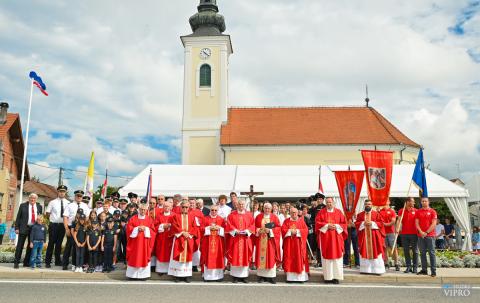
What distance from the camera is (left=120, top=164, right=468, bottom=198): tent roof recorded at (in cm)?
1641

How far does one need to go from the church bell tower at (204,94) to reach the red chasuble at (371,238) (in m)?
18.2

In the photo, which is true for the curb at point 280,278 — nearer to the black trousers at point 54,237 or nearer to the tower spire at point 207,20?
the black trousers at point 54,237

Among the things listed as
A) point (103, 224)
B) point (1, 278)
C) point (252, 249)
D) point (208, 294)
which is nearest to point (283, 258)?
point (252, 249)

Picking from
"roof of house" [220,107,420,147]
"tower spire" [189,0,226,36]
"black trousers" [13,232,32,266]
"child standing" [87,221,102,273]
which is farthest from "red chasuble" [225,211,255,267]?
"tower spire" [189,0,226,36]

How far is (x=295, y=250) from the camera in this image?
811 cm

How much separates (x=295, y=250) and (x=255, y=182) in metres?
9.13

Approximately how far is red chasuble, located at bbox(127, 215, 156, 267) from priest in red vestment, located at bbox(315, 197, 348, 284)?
3.69m

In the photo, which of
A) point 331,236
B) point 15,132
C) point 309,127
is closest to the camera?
point 331,236

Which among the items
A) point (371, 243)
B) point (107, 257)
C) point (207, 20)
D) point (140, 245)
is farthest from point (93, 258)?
point (207, 20)

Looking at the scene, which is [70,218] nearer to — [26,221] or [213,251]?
[26,221]

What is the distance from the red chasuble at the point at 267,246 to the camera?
26.4ft

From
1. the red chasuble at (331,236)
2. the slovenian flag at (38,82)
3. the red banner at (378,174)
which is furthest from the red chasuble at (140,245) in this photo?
the slovenian flag at (38,82)

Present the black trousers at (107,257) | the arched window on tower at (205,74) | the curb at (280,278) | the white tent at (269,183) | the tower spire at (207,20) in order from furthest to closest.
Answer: the tower spire at (207,20) < the arched window on tower at (205,74) < the white tent at (269,183) < the black trousers at (107,257) < the curb at (280,278)

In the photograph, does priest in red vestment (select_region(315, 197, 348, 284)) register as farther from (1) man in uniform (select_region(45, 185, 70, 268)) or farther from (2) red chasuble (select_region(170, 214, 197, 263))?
(1) man in uniform (select_region(45, 185, 70, 268))
